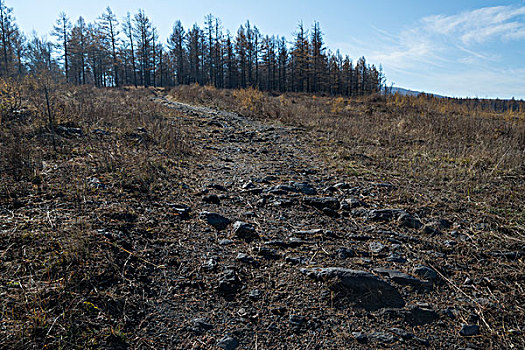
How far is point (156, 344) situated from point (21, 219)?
1.92 m

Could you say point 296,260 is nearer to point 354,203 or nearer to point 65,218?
point 354,203

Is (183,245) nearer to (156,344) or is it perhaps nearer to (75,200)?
(156,344)

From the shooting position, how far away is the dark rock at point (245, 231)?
2902 mm

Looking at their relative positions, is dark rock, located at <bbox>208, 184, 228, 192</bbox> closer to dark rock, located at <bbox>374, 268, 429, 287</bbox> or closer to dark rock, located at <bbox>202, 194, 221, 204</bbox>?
dark rock, located at <bbox>202, 194, 221, 204</bbox>

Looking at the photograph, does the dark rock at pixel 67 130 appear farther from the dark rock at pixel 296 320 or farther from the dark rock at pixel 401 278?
the dark rock at pixel 401 278

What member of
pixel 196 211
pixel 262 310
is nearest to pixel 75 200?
pixel 196 211

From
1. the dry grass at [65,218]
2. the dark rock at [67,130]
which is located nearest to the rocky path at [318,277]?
the dry grass at [65,218]

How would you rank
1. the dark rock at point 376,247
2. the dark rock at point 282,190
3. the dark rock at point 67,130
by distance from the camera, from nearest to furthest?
the dark rock at point 376,247 < the dark rock at point 282,190 < the dark rock at point 67,130

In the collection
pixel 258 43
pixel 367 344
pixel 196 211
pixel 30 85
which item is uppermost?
pixel 258 43

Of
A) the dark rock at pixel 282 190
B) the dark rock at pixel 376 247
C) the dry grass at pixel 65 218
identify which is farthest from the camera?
the dark rock at pixel 282 190

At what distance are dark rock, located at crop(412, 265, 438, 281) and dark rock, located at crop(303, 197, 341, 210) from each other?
1389 mm

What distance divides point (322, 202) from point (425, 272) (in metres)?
1.60

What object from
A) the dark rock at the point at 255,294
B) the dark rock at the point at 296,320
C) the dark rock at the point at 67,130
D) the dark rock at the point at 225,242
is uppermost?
the dark rock at the point at 67,130

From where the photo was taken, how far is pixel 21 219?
2502 millimetres
